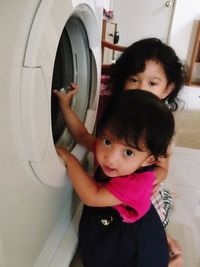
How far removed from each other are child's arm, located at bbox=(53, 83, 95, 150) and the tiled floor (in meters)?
0.45

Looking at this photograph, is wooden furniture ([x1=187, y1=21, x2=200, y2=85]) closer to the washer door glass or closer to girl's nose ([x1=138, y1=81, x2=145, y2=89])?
girl's nose ([x1=138, y1=81, x2=145, y2=89])

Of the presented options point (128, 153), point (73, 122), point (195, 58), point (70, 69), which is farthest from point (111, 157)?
point (195, 58)

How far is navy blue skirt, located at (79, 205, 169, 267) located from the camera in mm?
858

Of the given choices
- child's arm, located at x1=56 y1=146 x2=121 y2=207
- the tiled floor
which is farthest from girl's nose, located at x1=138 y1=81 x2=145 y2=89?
the tiled floor

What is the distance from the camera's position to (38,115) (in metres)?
0.55

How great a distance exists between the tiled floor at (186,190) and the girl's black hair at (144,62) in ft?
1.86

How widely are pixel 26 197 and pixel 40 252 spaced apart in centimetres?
26

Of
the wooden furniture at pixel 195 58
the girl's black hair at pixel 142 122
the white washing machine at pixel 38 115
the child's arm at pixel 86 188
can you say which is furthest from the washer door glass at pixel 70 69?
the wooden furniture at pixel 195 58

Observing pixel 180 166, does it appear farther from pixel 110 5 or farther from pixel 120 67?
pixel 110 5

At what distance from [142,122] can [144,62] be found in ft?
1.28

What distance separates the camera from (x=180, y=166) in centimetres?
163

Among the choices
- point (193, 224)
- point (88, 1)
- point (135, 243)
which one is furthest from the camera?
point (193, 224)

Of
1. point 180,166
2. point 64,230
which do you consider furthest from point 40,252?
point 180,166

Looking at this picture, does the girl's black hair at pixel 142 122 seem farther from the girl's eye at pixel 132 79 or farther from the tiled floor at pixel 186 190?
the tiled floor at pixel 186 190
